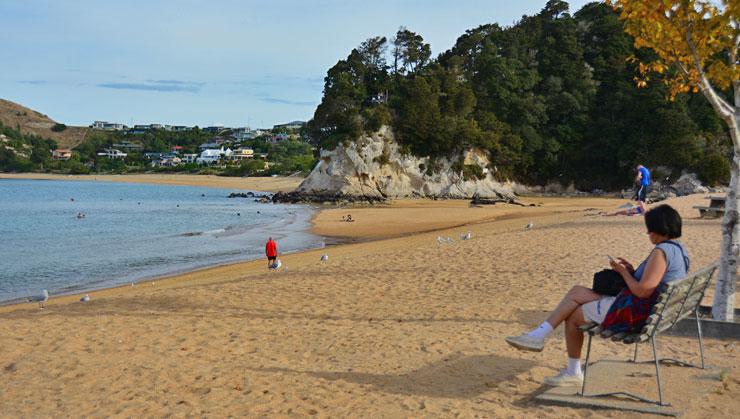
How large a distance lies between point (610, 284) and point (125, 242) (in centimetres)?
2524

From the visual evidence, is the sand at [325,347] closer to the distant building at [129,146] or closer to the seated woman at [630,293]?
the seated woman at [630,293]

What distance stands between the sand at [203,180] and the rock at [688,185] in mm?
41761

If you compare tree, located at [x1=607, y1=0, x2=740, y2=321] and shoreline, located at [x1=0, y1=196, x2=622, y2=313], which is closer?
tree, located at [x1=607, y1=0, x2=740, y2=321]

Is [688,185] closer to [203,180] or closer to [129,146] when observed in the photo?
[203,180]

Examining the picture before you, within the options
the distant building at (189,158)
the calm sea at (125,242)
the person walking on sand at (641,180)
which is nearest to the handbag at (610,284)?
the calm sea at (125,242)

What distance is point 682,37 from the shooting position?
22.8ft

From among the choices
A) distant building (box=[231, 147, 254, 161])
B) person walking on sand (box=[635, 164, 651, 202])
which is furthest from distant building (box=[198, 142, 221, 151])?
person walking on sand (box=[635, 164, 651, 202])

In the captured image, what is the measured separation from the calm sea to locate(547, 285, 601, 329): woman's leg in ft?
46.4

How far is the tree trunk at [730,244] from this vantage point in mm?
6590

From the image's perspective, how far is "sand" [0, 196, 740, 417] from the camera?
5148 mm

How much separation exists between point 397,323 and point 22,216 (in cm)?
4227

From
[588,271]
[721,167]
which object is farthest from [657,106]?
[588,271]

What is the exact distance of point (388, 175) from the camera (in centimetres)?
5419

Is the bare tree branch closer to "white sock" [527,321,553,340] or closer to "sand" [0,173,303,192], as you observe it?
"white sock" [527,321,553,340]
